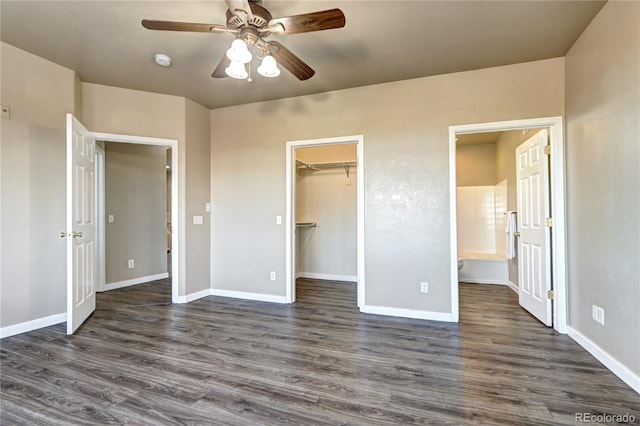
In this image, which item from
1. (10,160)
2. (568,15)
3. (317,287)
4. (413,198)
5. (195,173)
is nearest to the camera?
(568,15)

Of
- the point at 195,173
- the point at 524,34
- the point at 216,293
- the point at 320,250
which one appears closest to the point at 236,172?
the point at 195,173

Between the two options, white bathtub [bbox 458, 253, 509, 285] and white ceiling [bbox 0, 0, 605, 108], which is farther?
white bathtub [bbox 458, 253, 509, 285]

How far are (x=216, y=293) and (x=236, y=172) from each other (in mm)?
1748

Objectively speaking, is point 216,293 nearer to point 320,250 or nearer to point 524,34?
point 320,250

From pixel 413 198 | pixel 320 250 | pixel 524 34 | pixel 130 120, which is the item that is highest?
pixel 524 34

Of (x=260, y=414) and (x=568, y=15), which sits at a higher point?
(x=568, y=15)

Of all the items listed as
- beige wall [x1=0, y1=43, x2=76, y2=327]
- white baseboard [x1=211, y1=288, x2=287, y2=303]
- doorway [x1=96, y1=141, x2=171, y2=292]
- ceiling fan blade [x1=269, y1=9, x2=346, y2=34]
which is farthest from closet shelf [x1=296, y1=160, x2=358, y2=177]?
ceiling fan blade [x1=269, y1=9, x2=346, y2=34]

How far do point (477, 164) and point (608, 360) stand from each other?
4219 millimetres

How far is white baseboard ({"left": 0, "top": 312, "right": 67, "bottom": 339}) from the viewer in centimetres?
285

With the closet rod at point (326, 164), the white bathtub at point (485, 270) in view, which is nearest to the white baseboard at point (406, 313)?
the white bathtub at point (485, 270)

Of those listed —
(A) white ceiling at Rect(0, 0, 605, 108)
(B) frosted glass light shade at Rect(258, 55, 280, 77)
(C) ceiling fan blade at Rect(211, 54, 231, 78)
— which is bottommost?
(B) frosted glass light shade at Rect(258, 55, 280, 77)

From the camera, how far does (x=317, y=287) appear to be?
4.84m

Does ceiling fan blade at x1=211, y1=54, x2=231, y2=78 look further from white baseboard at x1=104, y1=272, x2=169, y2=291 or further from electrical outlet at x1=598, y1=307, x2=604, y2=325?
white baseboard at x1=104, y1=272, x2=169, y2=291

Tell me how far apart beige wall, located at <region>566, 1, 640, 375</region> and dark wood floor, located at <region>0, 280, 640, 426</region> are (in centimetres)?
37
